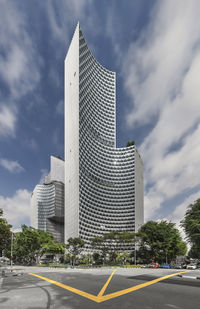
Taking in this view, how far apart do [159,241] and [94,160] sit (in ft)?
319

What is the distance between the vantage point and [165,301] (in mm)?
9938

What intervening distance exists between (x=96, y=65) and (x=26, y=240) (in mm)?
150757

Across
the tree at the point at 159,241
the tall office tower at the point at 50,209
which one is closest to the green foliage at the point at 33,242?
the tree at the point at 159,241

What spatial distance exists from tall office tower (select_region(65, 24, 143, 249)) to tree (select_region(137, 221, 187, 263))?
67.8 m

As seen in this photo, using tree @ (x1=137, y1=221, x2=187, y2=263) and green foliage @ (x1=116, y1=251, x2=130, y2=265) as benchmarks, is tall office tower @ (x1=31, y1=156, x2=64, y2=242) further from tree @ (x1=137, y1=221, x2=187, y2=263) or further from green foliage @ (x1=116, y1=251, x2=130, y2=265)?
tree @ (x1=137, y1=221, x2=187, y2=263)

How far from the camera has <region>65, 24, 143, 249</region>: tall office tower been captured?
13975 cm

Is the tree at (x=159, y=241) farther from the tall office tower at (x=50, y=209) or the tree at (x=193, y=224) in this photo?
the tall office tower at (x=50, y=209)

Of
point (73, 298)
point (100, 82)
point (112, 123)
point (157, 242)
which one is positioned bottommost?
point (157, 242)

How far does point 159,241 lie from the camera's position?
2601 inches

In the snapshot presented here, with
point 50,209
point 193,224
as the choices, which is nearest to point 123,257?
point 193,224

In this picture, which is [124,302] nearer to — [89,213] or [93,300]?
[93,300]

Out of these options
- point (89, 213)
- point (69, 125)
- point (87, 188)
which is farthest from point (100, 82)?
point (89, 213)

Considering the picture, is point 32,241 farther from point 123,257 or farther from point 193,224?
point 193,224

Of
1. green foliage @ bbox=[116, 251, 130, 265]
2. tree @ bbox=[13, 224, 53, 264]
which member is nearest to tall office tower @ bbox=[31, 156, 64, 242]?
tree @ bbox=[13, 224, 53, 264]
